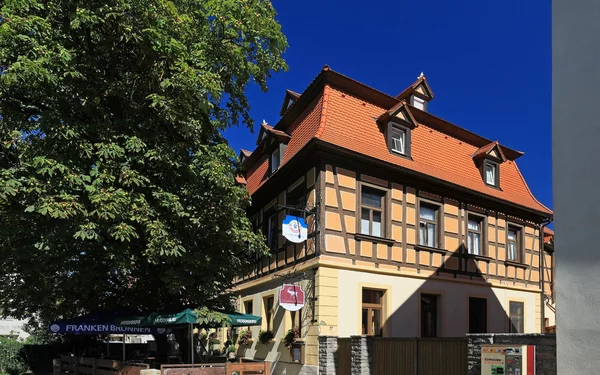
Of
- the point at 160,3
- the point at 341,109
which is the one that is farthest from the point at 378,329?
the point at 160,3

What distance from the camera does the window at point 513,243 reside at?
63.1 feet

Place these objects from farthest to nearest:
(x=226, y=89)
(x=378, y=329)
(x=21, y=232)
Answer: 1. (x=378, y=329)
2. (x=226, y=89)
3. (x=21, y=232)

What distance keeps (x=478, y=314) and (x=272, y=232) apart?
7510mm

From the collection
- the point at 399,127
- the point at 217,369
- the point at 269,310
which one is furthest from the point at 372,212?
the point at 217,369

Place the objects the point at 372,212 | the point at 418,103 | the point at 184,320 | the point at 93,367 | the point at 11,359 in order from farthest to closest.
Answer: the point at 11,359
the point at 418,103
the point at 372,212
the point at 93,367
the point at 184,320

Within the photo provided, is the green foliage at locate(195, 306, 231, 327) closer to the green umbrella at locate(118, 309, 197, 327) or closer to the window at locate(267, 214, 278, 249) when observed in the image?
the green umbrella at locate(118, 309, 197, 327)

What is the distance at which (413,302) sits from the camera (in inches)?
601

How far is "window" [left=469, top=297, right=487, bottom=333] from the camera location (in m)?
17.2

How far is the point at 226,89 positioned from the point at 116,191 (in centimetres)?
450

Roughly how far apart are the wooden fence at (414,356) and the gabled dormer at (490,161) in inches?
369

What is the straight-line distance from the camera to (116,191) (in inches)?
388

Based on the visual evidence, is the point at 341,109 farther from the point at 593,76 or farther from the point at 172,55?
the point at 593,76

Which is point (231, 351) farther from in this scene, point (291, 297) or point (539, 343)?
point (539, 343)

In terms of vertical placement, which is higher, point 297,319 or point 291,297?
point 291,297
